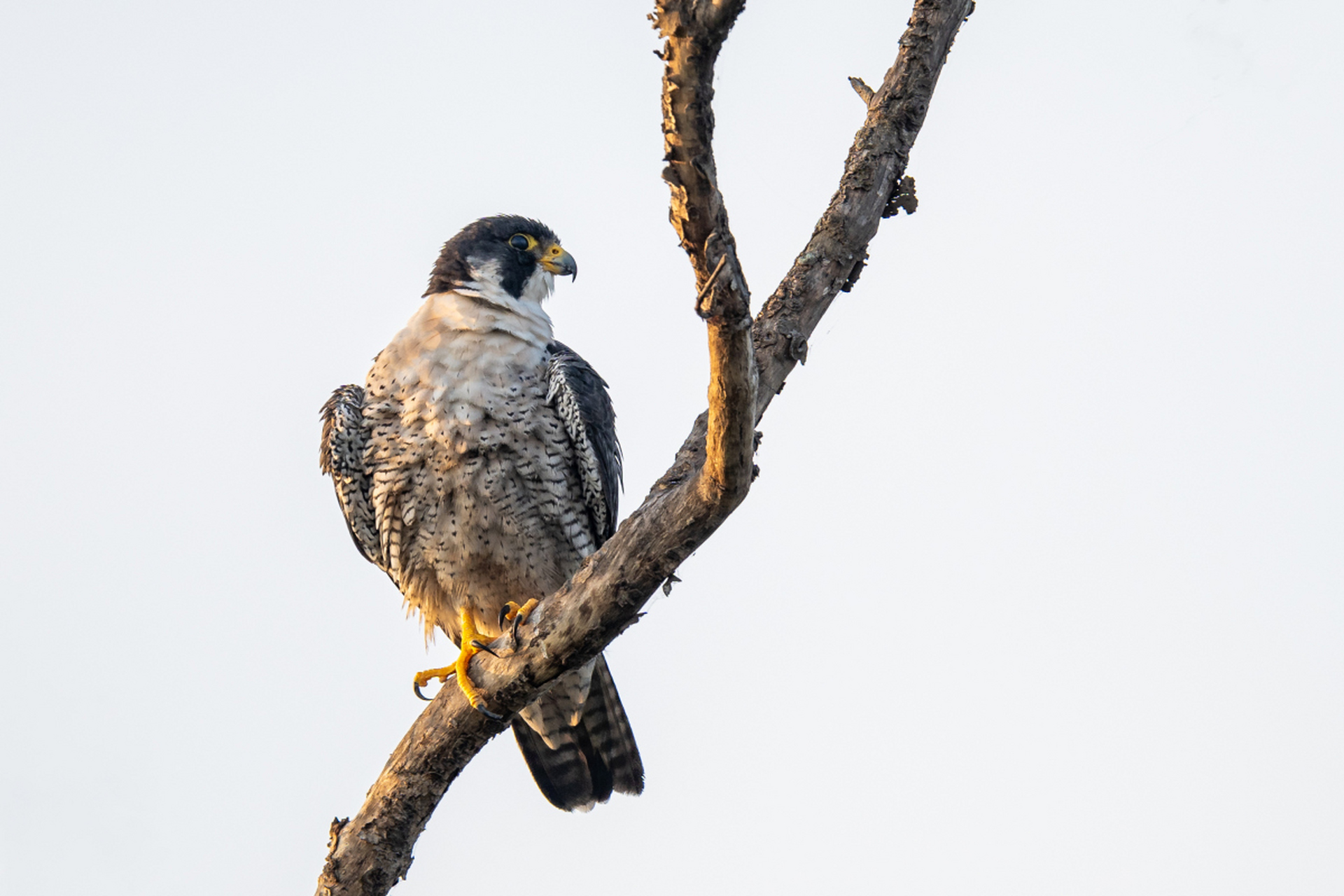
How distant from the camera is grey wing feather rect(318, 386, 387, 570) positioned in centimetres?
582

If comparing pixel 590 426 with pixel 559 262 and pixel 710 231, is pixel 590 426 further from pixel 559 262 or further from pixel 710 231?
pixel 710 231

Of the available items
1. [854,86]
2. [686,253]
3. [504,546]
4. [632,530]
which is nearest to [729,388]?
[686,253]

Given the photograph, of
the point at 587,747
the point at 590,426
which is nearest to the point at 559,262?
the point at 590,426

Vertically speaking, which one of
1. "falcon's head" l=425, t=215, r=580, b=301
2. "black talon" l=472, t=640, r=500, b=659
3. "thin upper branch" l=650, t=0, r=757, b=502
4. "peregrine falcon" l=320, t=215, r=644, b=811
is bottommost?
"black talon" l=472, t=640, r=500, b=659

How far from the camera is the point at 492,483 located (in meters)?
5.49

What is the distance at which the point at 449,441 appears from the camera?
548 cm

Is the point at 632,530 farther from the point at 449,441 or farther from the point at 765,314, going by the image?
the point at 449,441

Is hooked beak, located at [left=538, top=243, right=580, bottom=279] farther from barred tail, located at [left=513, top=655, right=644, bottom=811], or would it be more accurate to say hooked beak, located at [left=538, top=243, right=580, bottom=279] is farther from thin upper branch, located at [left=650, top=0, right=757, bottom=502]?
thin upper branch, located at [left=650, top=0, right=757, bottom=502]

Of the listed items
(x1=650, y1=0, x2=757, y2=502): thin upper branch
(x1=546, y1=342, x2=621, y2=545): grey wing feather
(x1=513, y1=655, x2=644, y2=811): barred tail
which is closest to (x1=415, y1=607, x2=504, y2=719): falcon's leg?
(x1=513, y1=655, x2=644, y2=811): barred tail

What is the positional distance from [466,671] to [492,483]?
112 centimetres

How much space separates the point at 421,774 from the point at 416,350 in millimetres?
2116

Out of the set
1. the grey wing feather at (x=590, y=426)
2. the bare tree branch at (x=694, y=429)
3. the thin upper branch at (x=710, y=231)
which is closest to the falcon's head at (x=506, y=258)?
the grey wing feather at (x=590, y=426)

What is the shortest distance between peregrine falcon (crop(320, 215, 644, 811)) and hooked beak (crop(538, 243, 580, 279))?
0.45m

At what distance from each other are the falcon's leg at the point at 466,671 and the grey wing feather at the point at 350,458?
70 cm
